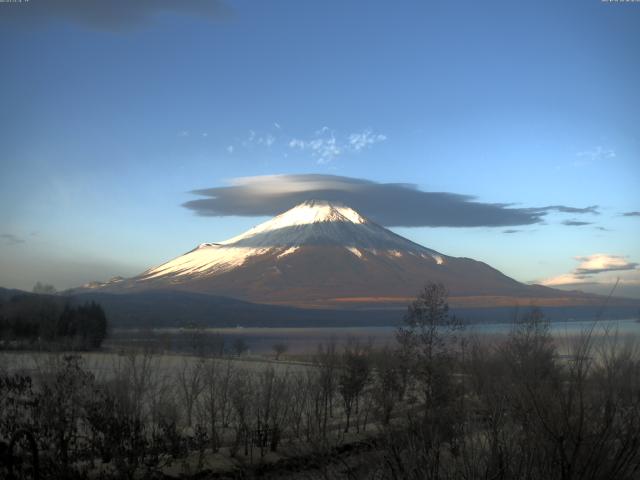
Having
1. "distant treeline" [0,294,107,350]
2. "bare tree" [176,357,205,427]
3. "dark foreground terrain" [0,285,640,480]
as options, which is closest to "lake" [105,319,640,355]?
"dark foreground terrain" [0,285,640,480]

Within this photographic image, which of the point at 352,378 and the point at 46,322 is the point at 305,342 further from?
the point at 352,378

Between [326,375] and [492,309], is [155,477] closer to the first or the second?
[326,375]

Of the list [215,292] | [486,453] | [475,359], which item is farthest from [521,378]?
[215,292]

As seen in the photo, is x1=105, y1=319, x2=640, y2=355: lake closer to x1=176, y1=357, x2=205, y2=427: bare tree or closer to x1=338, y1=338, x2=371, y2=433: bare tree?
x1=338, y1=338, x2=371, y2=433: bare tree

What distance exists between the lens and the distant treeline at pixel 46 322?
151 feet

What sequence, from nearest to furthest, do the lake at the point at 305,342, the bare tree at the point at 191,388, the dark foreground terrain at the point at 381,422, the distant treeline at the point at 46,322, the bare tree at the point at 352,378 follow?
the dark foreground terrain at the point at 381,422, the lake at the point at 305,342, the bare tree at the point at 191,388, the bare tree at the point at 352,378, the distant treeline at the point at 46,322

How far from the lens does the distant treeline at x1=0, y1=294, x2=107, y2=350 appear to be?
46.0m

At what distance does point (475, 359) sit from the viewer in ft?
76.3

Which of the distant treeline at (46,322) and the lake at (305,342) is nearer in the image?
the lake at (305,342)

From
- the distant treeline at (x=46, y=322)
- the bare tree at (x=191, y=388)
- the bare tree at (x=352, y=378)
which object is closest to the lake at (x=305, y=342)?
the distant treeline at (x=46, y=322)

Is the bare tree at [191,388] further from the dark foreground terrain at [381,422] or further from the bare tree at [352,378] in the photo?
the bare tree at [352,378]

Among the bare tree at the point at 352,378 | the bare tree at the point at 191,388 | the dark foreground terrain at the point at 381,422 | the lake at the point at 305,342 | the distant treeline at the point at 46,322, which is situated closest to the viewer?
the dark foreground terrain at the point at 381,422

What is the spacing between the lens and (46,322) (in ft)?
155

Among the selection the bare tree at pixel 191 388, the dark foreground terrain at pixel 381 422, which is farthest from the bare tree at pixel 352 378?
the bare tree at pixel 191 388
